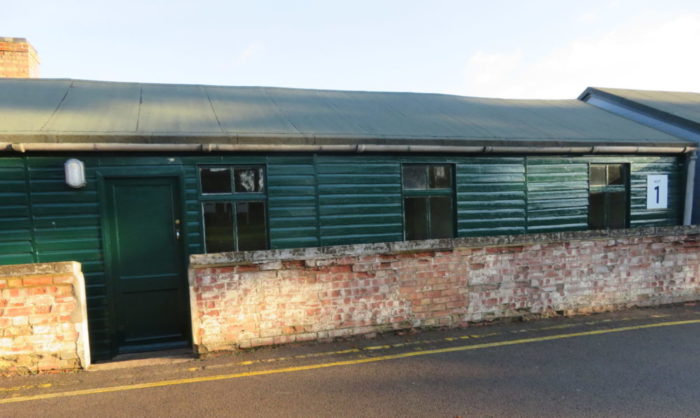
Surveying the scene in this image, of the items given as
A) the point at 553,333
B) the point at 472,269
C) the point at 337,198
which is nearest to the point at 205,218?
the point at 337,198

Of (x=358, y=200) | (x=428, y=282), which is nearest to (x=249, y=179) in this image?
(x=358, y=200)

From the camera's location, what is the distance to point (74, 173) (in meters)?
6.18

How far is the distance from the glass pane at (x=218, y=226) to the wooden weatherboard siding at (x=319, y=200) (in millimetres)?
Answer: 187

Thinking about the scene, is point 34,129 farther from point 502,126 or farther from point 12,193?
point 502,126

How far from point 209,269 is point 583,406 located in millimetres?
4345

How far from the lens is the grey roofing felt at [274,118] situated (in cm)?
666

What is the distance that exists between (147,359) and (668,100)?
51.3 ft

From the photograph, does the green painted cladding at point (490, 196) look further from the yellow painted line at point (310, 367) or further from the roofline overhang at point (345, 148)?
the yellow painted line at point (310, 367)

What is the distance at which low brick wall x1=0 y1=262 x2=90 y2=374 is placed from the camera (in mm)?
4836

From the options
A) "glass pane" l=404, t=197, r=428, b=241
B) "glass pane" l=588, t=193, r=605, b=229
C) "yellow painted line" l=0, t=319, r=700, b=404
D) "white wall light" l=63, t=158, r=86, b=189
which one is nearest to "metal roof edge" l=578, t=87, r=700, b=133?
"glass pane" l=588, t=193, r=605, b=229

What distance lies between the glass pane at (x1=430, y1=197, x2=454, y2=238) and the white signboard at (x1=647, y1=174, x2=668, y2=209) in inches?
210

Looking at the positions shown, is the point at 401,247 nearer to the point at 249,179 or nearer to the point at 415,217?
the point at 415,217

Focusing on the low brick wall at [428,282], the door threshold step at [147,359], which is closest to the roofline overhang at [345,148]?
the low brick wall at [428,282]

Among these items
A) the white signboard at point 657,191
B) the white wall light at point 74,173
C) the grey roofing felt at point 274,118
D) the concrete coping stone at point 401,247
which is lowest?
the concrete coping stone at point 401,247
